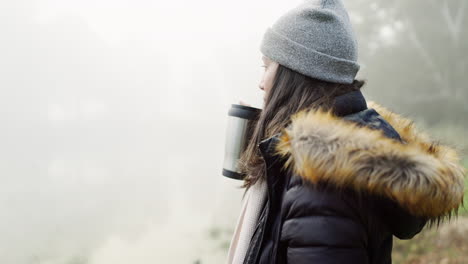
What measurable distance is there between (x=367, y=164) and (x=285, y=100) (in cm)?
31

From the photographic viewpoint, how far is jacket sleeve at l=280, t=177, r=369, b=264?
0.82 metres

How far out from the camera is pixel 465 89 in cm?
614

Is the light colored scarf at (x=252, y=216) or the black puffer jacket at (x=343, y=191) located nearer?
the black puffer jacket at (x=343, y=191)

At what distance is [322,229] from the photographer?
82 cm

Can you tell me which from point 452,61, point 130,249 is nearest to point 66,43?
point 130,249

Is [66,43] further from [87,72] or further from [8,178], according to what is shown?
[8,178]

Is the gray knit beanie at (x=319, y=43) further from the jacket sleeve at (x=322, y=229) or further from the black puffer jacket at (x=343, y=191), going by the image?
the jacket sleeve at (x=322, y=229)

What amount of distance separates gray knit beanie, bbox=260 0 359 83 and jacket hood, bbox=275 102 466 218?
0.63ft

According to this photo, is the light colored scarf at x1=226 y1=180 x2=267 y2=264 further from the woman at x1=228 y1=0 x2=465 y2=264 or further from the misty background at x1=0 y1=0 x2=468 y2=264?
the misty background at x1=0 y1=0 x2=468 y2=264

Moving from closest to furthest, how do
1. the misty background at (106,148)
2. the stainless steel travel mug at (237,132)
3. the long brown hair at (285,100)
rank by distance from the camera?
the long brown hair at (285,100) → the stainless steel travel mug at (237,132) → the misty background at (106,148)

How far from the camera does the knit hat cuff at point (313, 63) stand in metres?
1.08

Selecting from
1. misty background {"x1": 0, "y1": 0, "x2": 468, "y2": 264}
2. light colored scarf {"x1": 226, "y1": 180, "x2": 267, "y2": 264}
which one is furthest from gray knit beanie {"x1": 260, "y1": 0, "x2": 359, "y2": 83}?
misty background {"x1": 0, "y1": 0, "x2": 468, "y2": 264}

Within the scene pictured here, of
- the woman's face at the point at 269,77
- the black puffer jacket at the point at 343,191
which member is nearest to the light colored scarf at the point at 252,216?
the black puffer jacket at the point at 343,191

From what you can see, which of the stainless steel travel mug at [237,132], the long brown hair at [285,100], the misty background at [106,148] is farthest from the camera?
the misty background at [106,148]
